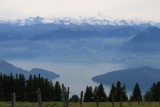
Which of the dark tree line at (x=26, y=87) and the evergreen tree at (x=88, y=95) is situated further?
the evergreen tree at (x=88, y=95)

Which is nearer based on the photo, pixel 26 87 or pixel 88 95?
pixel 88 95

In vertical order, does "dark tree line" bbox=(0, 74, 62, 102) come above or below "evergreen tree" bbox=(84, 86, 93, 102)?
above

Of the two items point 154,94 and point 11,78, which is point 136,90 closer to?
point 154,94

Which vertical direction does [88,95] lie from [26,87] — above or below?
below

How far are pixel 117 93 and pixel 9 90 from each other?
1263 inches

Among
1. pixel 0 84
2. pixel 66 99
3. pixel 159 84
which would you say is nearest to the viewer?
pixel 66 99

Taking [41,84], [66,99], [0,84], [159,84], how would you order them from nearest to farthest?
[66,99] → [0,84] → [41,84] → [159,84]

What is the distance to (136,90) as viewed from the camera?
13288 centimetres

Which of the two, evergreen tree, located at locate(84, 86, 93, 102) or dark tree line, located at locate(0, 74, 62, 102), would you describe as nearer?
dark tree line, located at locate(0, 74, 62, 102)

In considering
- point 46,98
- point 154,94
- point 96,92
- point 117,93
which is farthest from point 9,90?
point 154,94

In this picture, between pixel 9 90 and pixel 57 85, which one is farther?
pixel 57 85

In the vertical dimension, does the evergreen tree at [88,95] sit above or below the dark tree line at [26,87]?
below

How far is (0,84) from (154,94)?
44.2m

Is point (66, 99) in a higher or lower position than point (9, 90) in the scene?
lower
